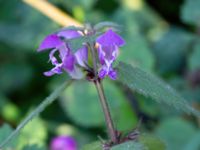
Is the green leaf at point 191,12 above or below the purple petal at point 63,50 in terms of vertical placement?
above

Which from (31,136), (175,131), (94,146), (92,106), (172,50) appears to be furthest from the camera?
(172,50)

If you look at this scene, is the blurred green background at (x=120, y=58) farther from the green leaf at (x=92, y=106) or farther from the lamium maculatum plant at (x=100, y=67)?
the lamium maculatum plant at (x=100, y=67)

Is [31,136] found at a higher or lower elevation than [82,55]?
higher

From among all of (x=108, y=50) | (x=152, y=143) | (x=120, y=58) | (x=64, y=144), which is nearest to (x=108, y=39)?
(x=108, y=50)

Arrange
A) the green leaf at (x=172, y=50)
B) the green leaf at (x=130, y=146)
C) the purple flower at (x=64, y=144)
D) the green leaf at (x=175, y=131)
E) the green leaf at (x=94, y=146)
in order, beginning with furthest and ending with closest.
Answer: the green leaf at (x=172, y=50)
the green leaf at (x=175, y=131)
the purple flower at (x=64, y=144)
the green leaf at (x=94, y=146)
the green leaf at (x=130, y=146)

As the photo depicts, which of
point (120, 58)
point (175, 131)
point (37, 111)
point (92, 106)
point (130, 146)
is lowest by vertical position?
point (130, 146)

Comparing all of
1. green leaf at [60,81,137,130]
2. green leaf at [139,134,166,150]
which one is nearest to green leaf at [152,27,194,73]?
green leaf at [60,81,137,130]

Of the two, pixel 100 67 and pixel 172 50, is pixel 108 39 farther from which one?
pixel 172 50

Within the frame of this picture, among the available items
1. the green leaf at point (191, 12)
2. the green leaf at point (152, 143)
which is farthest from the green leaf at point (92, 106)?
the green leaf at point (152, 143)
